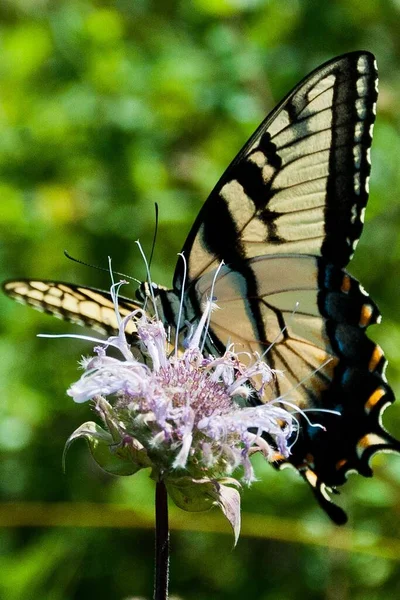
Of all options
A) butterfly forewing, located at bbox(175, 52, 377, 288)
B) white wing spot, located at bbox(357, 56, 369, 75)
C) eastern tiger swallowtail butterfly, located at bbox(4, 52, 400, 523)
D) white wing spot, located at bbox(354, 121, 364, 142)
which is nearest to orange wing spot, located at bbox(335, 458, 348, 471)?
eastern tiger swallowtail butterfly, located at bbox(4, 52, 400, 523)

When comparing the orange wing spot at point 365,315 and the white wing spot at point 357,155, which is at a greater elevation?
the white wing spot at point 357,155

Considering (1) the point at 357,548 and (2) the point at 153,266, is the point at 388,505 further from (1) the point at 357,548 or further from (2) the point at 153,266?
(2) the point at 153,266

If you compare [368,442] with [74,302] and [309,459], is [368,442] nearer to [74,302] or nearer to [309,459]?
[309,459]

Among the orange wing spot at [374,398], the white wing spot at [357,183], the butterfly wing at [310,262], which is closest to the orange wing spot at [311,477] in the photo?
the butterfly wing at [310,262]

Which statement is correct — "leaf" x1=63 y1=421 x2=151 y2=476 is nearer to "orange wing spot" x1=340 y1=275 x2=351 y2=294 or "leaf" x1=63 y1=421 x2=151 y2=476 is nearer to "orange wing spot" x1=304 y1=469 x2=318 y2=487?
"orange wing spot" x1=304 y1=469 x2=318 y2=487

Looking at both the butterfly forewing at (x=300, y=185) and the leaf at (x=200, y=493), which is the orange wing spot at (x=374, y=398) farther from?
the leaf at (x=200, y=493)

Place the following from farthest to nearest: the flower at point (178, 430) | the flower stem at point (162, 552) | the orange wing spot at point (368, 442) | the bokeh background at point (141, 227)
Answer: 1. the bokeh background at point (141, 227)
2. the orange wing spot at point (368, 442)
3. the flower at point (178, 430)
4. the flower stem at point (162, 552)

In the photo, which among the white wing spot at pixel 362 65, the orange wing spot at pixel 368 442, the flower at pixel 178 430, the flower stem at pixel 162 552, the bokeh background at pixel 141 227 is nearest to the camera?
the flower stem at pixel 162 552

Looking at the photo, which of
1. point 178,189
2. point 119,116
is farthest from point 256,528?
Result: point 119,116

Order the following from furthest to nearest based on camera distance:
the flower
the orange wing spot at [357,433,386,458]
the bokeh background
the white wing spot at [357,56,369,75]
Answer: the bokeh background, the orange wing spot at [357,433,386,458], the white wing spot at [357,56,369,75], the flower
